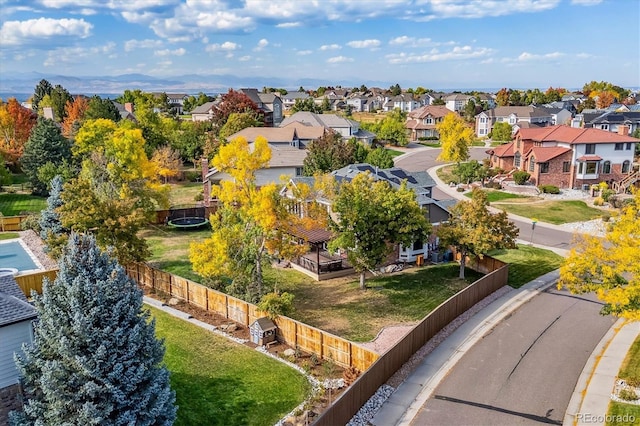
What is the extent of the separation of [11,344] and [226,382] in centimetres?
818

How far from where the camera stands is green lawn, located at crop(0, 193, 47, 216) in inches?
2041

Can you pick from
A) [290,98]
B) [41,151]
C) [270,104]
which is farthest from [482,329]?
[290,98]

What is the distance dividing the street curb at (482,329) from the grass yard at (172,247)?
1741 centimetres

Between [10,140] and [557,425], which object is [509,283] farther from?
[10,140]

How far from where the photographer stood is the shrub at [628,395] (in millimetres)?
18719

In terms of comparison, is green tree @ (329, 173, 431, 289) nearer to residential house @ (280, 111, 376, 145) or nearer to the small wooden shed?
the small wooden shed

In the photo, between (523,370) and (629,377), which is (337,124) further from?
(629,377)

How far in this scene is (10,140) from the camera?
7094cm

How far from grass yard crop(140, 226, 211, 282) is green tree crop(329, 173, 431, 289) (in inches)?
405

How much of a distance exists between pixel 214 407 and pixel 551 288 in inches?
869

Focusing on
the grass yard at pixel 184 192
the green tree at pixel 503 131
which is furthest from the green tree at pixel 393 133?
the grass yard at pixel 184 192

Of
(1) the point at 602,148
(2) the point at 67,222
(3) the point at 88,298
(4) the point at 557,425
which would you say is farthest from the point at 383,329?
(1) the point at 602,148

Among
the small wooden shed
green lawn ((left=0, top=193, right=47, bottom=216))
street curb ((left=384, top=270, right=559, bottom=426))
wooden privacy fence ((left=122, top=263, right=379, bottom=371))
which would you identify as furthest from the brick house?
green lawn ((left=0, top=193, right=47, bottom=216))

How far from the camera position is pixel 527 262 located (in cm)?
3603
